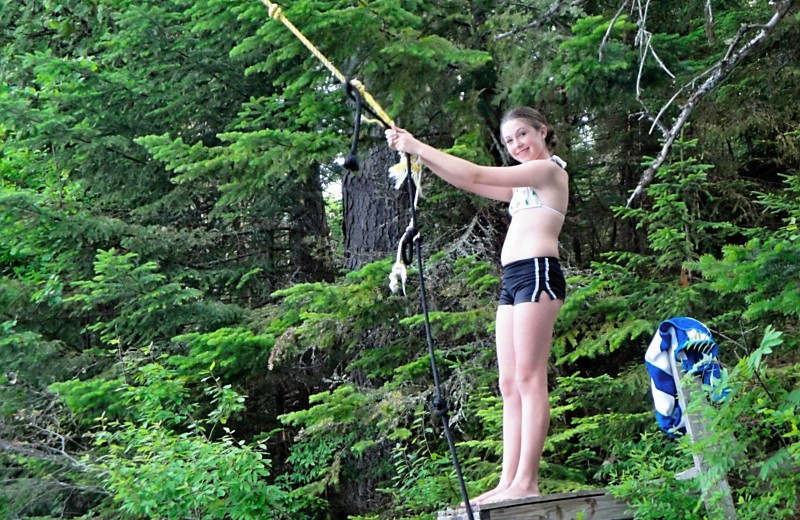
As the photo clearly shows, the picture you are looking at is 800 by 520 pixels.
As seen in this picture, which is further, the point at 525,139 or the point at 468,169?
the point at 525,139

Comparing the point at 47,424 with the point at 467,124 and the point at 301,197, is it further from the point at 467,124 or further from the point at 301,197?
the point at 467,124

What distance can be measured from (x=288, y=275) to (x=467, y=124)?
3.37m

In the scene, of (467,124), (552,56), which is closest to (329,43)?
(467,124)

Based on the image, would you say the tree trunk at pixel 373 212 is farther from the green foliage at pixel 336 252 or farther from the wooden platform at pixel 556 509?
the wooden platform at pixel 556 509

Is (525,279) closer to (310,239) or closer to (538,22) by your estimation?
(538,22)

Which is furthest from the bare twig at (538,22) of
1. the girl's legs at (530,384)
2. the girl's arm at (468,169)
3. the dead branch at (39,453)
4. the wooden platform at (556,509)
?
the dead branch at (39,453)

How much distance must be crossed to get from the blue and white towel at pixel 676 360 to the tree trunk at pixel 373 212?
11.8 feet

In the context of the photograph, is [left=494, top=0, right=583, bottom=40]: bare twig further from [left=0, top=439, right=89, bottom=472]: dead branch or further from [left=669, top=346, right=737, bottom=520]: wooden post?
[left=0, top=439, right=89, bottom=472]: dead branch

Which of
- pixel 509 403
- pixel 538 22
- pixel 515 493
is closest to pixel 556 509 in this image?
pixel 515 493

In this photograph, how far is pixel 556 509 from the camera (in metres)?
3.37

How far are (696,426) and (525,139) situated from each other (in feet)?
4.40

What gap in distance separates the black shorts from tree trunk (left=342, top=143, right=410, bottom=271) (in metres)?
3.68

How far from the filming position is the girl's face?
3.55m

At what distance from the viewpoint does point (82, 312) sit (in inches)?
321
